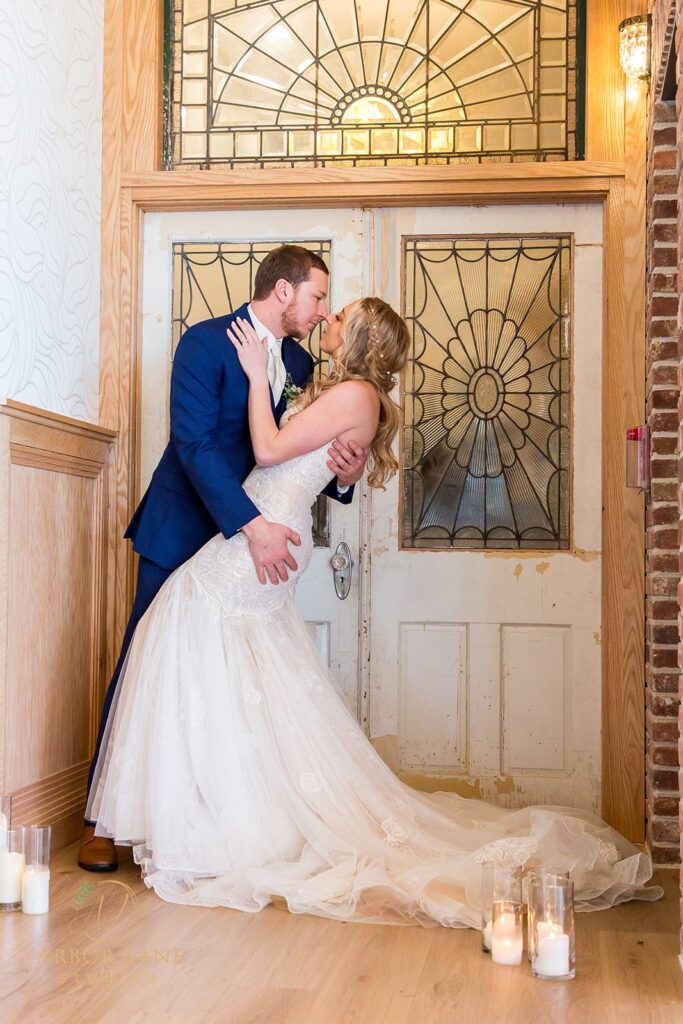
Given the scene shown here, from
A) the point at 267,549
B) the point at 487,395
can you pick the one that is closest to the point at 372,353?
the point at 267,549

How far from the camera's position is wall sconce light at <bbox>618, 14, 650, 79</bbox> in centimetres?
362

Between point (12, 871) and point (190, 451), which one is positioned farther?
point (190, 451)

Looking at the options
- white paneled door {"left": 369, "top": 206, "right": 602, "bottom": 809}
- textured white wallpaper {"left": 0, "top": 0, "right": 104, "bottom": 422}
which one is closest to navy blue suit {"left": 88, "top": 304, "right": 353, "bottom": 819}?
textured white wallpaper {"left": 0, "top": 0, "right": 104, "bottom": 422}

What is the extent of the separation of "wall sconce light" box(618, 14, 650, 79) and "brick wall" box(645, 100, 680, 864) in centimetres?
34

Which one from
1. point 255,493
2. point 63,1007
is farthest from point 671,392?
point 63,1007

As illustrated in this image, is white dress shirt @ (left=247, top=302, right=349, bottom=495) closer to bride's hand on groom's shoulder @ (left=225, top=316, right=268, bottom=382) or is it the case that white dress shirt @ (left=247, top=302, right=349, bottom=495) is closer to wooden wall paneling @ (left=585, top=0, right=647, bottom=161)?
bride's hand on groom's shoulder @ (left=225, top=316, right=268, bottom=382)

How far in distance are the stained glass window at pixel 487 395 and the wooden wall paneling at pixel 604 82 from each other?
14.1 inches

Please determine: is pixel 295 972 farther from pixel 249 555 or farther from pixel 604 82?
pixel 604 82

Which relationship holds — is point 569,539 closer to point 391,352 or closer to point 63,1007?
point 391,352

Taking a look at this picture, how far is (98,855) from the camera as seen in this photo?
3154 mm

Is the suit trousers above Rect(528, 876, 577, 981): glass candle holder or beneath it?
above

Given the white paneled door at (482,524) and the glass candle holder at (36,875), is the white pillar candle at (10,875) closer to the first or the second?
the glass candle holder at (36,875)

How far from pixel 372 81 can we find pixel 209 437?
1640mm

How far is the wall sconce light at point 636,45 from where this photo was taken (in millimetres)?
3619
